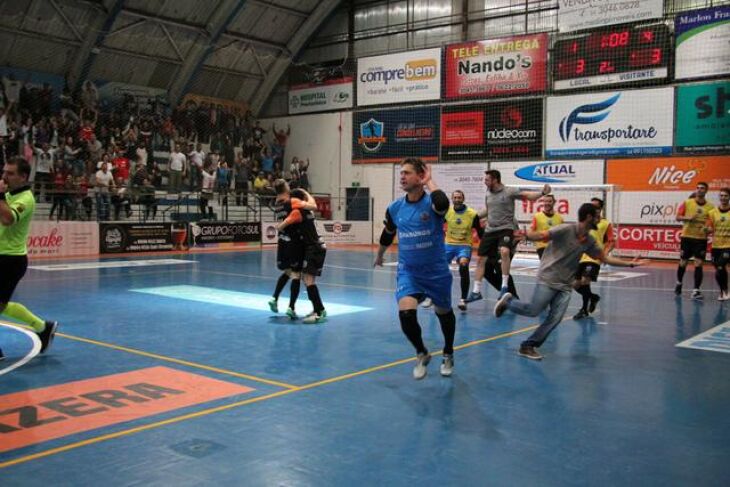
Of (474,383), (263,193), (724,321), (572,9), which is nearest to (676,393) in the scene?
(474,383)

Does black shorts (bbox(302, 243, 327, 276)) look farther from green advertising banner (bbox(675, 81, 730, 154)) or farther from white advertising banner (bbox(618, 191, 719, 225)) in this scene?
green advertising banner (bbox(675, 81, 730, 154))

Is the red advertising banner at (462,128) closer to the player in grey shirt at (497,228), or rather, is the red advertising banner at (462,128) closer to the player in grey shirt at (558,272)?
the player in grey shirt at (497,228)

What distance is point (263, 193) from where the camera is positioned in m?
30.9

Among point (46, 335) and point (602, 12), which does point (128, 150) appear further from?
point (46, 335)

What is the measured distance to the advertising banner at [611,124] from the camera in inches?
965

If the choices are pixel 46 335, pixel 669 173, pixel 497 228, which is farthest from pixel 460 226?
pixel 669 173

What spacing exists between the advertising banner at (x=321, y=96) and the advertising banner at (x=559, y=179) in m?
9.42

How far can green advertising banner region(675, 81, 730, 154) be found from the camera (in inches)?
907

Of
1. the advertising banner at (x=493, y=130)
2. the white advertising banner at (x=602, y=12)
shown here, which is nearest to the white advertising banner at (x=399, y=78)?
the advertising banner at (x=493, y=130)

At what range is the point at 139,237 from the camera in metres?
23.5

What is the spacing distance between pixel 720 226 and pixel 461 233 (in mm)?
5194

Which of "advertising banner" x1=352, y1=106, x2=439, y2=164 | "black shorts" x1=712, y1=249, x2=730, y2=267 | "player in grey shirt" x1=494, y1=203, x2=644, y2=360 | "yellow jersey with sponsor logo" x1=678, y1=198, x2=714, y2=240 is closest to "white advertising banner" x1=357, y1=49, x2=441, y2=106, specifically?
"advertising banner" x1=352, y1=106, x2=439, y2=164

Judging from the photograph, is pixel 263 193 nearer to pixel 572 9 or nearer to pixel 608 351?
pixel 572 9

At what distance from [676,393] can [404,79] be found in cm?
2647
